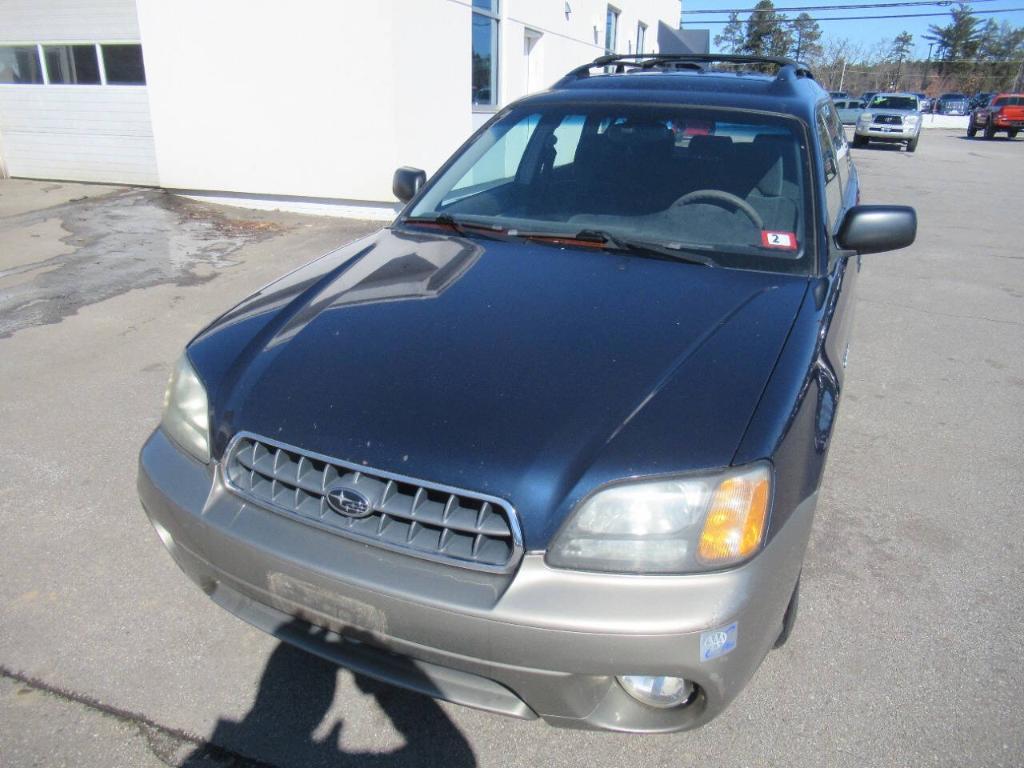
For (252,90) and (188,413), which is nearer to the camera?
(188,413)

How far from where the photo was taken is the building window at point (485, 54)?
10.9m

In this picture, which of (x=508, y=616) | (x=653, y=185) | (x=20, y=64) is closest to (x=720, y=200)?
(x=653, y=185)

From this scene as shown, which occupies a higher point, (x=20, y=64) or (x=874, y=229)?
(x=20, y=64)

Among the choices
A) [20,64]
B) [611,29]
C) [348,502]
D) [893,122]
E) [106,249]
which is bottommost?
[106,249]

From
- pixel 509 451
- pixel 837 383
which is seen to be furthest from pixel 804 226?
pixel 509 451

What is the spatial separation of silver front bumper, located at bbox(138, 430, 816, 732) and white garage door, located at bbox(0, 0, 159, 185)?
32.5 ft

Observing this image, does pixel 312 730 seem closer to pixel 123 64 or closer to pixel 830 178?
pixel 830 178

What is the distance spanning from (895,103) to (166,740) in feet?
95.4

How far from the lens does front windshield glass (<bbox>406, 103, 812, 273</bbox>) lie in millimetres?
3027

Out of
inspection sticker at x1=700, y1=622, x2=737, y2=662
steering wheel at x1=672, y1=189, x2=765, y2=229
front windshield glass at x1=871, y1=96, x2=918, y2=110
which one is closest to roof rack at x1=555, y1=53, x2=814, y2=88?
steering wheel at x1=672, y1=189, x2=765, y2=229

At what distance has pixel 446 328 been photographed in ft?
8.01

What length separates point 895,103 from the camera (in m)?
25.8

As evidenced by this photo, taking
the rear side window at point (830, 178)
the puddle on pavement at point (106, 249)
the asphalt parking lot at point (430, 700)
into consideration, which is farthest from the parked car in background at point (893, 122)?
the rear side window at point (830, 178)

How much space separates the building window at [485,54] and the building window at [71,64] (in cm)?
509
